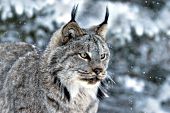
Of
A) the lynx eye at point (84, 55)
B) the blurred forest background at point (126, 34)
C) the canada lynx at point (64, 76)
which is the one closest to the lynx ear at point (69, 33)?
the canada lynx at point (64, 76)

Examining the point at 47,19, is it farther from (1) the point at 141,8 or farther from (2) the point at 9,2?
(1) the point at 141,8

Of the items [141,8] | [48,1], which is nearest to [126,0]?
[141,8]

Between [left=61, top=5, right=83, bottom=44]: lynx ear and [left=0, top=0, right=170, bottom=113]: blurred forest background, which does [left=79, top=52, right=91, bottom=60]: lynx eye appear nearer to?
[left=61, top=5, right=83, bottom=44]: lynx ear

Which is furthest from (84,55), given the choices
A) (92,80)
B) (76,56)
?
(92,80)

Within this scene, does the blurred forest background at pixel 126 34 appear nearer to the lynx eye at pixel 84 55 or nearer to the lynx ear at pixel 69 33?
the lynx ear at pixel 69 33

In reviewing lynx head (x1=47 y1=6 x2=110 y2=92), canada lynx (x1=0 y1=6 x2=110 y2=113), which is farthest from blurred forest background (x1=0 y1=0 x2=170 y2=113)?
lynx head (x1=47 y1=6 x2=110 y2=92)

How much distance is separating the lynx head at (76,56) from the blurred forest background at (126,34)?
6098mm

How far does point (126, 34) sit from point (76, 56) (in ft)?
23.6

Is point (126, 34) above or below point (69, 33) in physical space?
above

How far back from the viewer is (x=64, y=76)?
22.6 feet

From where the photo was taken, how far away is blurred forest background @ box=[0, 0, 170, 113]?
44.7ft

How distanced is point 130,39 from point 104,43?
6.95m

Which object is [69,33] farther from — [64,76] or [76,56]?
[64,76]

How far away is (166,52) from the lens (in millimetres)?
14602
